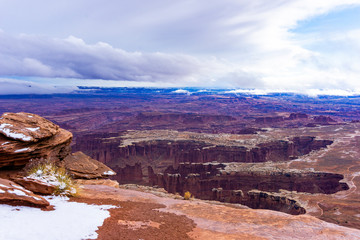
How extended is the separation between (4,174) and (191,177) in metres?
39.4

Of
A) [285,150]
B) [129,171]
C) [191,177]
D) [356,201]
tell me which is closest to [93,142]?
[129,171]

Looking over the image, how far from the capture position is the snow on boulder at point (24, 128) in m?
12.9

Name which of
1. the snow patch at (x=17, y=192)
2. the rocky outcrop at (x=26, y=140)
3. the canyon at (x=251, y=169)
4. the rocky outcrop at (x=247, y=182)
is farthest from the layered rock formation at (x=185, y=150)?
the snow patch at (x=17, y=192)

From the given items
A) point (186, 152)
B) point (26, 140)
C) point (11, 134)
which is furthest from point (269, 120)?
point (11, 134)

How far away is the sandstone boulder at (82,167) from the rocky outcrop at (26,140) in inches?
80.9

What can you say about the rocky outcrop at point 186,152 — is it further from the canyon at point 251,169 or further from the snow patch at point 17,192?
the snow patch at point 17,192

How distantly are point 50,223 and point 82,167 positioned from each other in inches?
479

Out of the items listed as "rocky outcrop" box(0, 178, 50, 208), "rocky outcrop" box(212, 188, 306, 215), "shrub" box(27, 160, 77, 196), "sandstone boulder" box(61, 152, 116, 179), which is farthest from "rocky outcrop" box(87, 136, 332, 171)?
"rocky outcrop" box(0, 178, 50, 208)

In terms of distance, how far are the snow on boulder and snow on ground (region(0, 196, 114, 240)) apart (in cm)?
505

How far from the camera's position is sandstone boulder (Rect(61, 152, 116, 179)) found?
18.8m

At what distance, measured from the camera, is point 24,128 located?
13.9 m

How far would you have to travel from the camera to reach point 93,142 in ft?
294

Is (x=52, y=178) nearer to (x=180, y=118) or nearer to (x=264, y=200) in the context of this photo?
(x=264, y=200)

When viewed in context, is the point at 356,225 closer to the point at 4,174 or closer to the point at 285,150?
the point at 4,174
